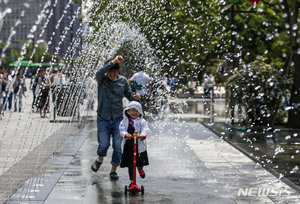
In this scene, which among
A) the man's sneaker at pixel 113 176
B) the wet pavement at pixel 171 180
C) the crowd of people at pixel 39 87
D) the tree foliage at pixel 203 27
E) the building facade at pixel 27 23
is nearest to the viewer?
the building facade at pixel 27 23

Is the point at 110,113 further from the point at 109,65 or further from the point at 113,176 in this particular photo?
the point at 113,176

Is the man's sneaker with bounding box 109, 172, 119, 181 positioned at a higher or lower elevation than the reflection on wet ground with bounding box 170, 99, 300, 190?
higher

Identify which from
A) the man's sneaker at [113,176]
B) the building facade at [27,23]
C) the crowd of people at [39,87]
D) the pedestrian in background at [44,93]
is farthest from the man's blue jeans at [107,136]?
the pedestrian in background at [44,93]

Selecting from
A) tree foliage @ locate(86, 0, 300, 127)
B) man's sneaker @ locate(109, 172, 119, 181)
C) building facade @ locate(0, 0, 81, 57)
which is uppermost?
tree foliage @ locate(86, 0, 300, 127)

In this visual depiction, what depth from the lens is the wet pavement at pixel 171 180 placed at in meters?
7.25

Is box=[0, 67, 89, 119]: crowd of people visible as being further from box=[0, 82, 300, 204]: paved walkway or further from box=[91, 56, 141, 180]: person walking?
box=[91, 56, 141, 180]: person walking

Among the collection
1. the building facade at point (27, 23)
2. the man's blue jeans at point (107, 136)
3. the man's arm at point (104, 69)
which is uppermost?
the building facade at point (27, 23)

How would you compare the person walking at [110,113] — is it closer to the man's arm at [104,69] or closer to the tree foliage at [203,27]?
the man's arm at [104,69]

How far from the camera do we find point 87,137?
1402 cm

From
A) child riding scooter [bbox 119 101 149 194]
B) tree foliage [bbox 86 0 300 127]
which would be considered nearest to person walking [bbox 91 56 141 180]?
child riding scooter [bbox 119 101 149 194]

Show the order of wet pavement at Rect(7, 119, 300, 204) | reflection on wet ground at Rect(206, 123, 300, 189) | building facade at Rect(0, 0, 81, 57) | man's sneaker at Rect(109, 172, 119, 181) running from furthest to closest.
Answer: reflection on wet ground at Rect(206, 123, 300, 189) < man's sneaker at Rect(109, 172, 119, 181) < wet pavement at Rect(7, 119, 300, 204) < building facade at Rect(0, 0, 81, 57)

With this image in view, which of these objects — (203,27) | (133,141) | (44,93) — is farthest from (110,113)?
(203,27)

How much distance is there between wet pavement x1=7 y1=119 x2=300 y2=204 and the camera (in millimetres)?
7254

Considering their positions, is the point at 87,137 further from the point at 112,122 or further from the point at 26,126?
the point at 112,122
